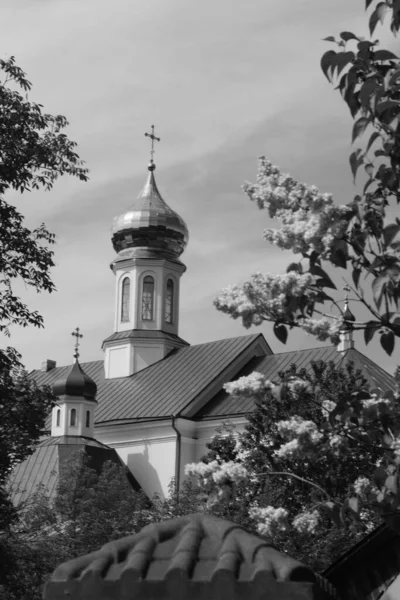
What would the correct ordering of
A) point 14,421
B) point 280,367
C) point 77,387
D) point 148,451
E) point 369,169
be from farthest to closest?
point 77,387
point 280,367
point 148,451
point 14,421
point 369,169

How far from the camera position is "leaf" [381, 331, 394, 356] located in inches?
154

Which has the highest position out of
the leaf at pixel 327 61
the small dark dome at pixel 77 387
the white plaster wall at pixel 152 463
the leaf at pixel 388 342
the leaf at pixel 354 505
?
the small dark dome at pixel 77 387

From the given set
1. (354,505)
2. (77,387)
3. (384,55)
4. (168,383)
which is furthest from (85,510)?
(384,55)

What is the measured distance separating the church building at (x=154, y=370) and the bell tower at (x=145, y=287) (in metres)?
0.05

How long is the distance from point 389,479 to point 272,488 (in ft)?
62.6

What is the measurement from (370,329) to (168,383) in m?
39.8

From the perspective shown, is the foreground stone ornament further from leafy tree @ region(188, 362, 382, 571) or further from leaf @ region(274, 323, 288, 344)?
leafy tree @ region(188, 362, 382, 571)

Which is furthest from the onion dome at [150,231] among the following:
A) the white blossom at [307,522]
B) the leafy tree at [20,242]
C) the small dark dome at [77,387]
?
the white blossom at [307,522]

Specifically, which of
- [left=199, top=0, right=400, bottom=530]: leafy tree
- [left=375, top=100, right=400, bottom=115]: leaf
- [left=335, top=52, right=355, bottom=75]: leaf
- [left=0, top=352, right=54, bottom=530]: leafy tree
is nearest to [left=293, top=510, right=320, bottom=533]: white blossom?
[left=199, top=0, right=400, bottom=530]: leafy tree

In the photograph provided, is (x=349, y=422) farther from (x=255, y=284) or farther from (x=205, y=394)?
(x=205, y=394)

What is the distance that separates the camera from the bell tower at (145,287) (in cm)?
4597

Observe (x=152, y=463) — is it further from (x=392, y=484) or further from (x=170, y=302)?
(x=392, y=484)

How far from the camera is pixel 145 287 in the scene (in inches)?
1838

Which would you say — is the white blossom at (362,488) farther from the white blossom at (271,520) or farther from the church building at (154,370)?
the church building at (154,370)
